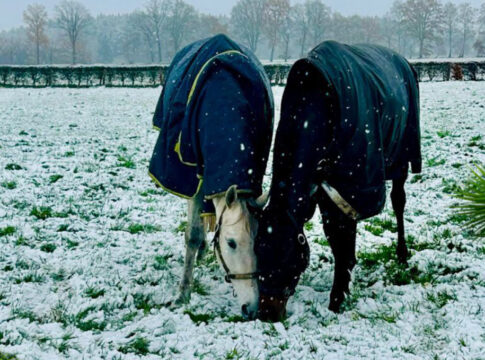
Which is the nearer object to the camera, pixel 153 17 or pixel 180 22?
pixel 180 22

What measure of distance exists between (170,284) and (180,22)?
81095mm

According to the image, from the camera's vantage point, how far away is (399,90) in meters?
3.87

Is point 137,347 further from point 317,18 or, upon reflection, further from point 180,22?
point 317,18

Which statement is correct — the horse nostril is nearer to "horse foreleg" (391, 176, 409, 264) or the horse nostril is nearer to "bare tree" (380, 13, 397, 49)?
"horse foreleg" (391, 176, 409, 264)

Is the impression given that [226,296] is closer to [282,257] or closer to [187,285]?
[187,285]

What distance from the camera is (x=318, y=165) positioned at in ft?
10.1

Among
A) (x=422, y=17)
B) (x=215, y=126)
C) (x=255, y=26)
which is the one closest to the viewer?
(x=215, y=126)

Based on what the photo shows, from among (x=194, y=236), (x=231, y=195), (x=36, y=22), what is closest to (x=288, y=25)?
(x=36, y=22)

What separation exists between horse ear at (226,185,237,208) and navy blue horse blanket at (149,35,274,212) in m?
0.07

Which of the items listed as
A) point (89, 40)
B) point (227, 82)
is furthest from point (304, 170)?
point (89, 40)

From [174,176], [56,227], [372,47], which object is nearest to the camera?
[174,176]

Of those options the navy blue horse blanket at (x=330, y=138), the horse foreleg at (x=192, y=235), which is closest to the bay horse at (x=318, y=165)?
the navy blue horse blanket at (x=330, y=138)

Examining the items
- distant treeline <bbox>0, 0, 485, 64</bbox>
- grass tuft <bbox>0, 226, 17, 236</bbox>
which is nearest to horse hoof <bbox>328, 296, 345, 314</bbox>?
grass tuft <bbox>0, 226, 17, 236</bbox>

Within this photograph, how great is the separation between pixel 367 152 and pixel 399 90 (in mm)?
1053
